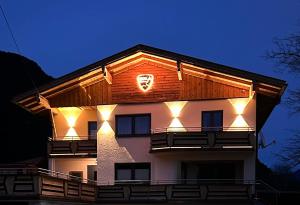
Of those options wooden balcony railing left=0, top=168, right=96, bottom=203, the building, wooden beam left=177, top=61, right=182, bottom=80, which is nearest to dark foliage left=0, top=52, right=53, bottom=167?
the building

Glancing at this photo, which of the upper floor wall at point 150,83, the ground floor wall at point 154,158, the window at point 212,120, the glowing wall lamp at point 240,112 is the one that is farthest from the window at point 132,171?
the glowing wall lamp at point 240,112

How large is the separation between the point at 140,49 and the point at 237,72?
510cm

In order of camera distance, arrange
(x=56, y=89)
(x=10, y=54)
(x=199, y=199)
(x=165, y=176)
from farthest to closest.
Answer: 1. (x=10, y=54)
2. (x=56, y=89)
3. (x=165, y=176)
4. (x=199, y=199)

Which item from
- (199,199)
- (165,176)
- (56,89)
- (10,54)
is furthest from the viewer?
(10,54)

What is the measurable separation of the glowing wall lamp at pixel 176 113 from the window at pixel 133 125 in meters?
1.21

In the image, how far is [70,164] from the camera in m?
33.0

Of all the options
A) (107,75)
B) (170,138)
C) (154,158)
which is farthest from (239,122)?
(107,75)

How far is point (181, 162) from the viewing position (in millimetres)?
30391

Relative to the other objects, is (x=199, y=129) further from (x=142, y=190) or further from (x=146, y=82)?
(x=142, y=190)

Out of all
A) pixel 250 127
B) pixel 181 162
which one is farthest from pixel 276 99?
pixel 181 162

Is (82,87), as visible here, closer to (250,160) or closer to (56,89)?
(56,89)

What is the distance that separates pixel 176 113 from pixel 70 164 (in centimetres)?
689

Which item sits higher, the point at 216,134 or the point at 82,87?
the point at 82,87

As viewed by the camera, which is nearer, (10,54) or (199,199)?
(199,199)
